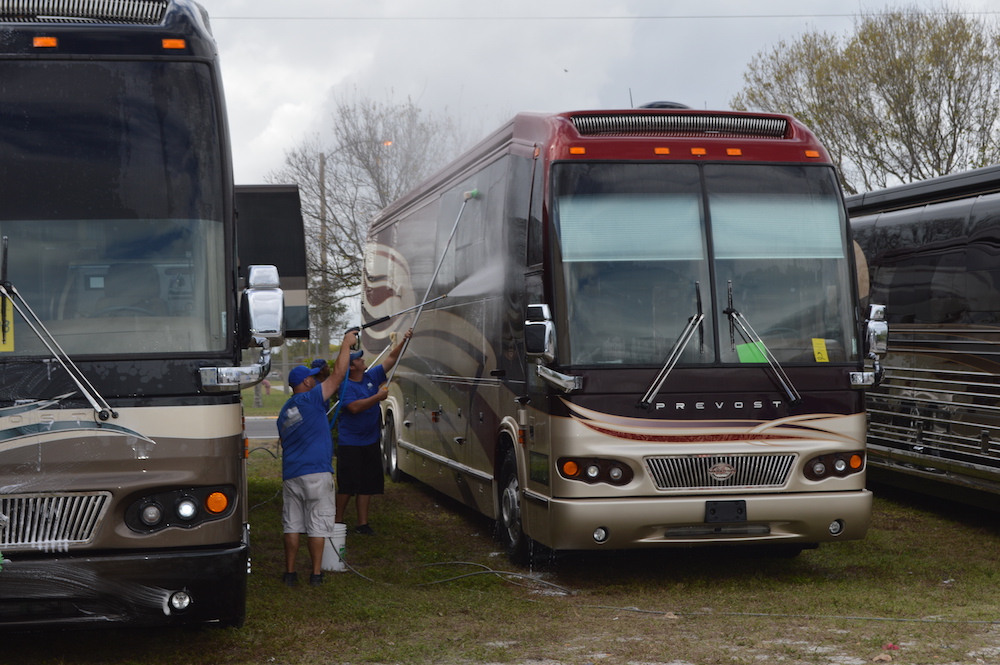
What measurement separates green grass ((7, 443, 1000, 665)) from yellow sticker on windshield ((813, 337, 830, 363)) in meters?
1.65

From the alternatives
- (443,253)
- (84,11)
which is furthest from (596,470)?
(84,11)

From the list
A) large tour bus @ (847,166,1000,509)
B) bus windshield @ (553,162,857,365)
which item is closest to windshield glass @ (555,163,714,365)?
bus windshield @ (553,162,857,365)

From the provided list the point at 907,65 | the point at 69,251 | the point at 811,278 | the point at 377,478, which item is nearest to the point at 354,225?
the point at 907,65

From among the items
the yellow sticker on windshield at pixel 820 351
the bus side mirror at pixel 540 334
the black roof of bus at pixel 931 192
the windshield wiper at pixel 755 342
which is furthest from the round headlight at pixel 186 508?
the black roof of bus at pixel 931 192

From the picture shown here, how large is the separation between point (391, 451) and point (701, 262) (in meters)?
7.99

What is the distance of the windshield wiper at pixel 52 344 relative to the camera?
5730 millimetres

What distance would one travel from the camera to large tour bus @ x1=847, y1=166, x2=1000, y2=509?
10.4m

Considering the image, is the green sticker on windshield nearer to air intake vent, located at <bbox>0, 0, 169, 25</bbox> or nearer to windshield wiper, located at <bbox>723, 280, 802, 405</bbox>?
windshield wiper, located at <bbox>723, 280, 802, 405</bbox>

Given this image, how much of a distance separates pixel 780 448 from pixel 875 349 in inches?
38.8

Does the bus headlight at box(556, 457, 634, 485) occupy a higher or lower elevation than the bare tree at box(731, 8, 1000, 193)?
lower

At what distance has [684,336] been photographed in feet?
27.2

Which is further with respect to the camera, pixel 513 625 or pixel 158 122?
pixel 513 625

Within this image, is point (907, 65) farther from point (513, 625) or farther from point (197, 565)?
point (197, 565)

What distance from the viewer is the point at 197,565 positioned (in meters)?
5.78
